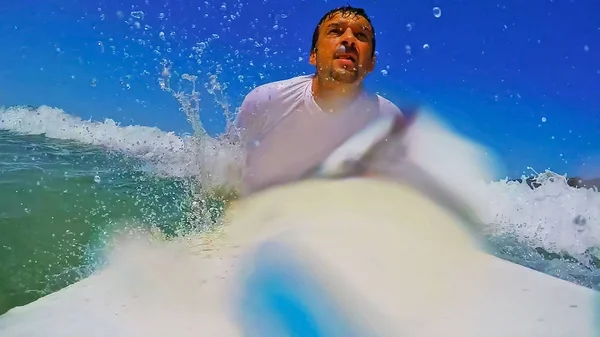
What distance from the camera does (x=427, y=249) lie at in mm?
1370

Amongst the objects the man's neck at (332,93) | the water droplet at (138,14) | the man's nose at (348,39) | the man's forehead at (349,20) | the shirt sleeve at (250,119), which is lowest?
the shirt sleeve at (250,119)

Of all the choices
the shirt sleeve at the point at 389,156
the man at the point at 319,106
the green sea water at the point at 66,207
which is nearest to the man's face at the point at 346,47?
the man at the point at 319,106

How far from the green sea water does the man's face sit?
48 centimetres

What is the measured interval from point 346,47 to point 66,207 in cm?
81

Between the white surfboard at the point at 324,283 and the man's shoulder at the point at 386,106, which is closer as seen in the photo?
the white surfboard at the point at 324,283

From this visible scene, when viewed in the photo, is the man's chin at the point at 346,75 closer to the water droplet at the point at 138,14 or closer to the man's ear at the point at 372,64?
the man's ear at the point at 372,64

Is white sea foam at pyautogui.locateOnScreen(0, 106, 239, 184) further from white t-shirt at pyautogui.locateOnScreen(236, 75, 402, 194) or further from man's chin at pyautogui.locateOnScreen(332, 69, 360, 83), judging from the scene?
man's chin at pyautogui.locateOnScreen(332, 69, 360, 83)

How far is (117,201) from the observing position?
1.47m

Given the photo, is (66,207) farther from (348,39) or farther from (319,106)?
(348,39)

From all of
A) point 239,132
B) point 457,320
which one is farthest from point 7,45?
point 457,320

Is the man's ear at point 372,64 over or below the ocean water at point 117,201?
Answer: over

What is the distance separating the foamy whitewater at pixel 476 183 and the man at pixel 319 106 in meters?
0.11

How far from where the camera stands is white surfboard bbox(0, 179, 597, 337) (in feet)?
3.98

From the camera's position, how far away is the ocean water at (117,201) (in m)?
1.44
